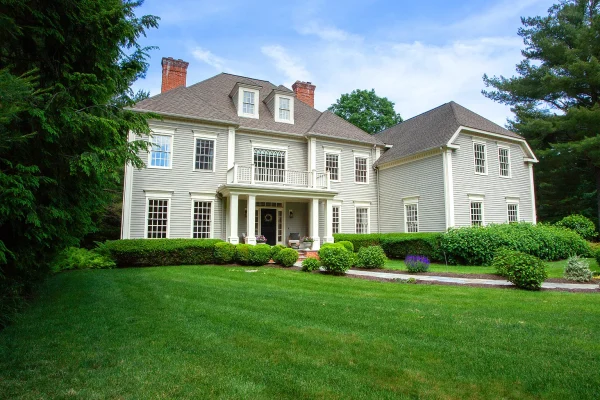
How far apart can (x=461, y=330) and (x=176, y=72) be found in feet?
62.4

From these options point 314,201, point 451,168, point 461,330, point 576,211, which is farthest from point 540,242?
point 576,211

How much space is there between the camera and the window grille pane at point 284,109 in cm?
1917

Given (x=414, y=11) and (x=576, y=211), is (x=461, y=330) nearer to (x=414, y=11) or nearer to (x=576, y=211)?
(x=414, y=11)

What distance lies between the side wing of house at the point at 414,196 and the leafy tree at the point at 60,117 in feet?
47.4

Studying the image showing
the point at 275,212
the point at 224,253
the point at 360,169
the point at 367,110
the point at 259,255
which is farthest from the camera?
the point at 367,110

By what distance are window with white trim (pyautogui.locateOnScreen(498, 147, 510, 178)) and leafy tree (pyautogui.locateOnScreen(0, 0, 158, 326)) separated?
1875cm

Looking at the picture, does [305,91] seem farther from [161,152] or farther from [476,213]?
[476,213]

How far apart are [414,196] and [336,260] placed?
927 centimetres

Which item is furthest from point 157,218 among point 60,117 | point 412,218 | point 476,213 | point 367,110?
point 367,110

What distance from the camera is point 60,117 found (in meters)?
4.86

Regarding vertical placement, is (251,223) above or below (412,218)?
below

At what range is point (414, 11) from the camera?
10594 millimetres

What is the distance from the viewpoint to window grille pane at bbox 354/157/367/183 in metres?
20.2

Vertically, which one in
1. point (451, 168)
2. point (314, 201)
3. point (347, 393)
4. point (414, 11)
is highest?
point (414, 11)
